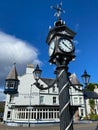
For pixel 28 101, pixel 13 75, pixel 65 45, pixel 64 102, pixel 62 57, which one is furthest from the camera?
pixel 13 75

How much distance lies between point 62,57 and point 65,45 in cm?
47

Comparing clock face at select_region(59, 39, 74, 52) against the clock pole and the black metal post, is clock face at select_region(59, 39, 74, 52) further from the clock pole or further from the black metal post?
the black metal post

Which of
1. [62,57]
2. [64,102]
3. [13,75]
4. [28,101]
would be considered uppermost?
[13,75]

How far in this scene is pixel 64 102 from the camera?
4684 mm

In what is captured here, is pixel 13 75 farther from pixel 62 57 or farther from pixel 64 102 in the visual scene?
pixel 64 102

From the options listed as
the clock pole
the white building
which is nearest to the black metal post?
the clock pole

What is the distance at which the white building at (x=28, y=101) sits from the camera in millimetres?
28108

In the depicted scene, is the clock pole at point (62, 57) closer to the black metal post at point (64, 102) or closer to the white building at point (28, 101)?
the black metal post at point (64, 102)

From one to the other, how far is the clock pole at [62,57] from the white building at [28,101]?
22644 mm

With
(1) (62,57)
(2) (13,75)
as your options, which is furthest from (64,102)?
(2) (13,75)

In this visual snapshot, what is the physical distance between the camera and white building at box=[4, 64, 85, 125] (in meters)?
28.1

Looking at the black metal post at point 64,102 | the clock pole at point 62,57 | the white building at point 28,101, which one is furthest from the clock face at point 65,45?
the white building at point 28,101

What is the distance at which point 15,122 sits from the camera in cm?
2728

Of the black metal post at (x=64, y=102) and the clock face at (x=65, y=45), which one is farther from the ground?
the clock face at (x=65, y=45)
